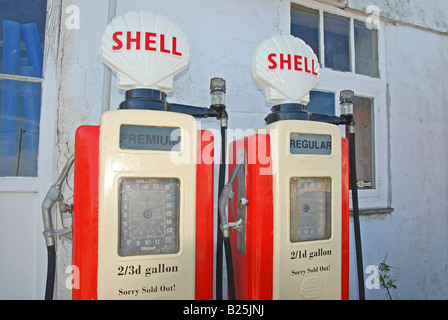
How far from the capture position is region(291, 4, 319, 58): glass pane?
2256 millimetres

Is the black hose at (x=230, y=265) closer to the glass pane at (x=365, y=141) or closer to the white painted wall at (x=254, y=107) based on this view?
the white painted wall at (x=254, y=107)

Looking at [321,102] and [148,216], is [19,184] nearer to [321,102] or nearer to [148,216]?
[148,216]

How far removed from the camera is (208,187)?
1.20 m

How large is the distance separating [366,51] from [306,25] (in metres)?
0.60

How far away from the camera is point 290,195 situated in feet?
4.11

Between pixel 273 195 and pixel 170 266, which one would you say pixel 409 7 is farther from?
pixel 170 266

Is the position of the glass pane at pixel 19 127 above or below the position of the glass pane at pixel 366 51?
below

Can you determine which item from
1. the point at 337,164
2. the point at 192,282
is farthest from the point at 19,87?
the point at 337,164

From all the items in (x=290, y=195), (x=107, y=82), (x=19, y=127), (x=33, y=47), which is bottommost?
(x=290, y=195)

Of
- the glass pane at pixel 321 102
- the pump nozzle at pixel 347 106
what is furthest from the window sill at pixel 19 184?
the glass pane at pixel 321 102

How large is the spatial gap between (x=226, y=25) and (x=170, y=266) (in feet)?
4.80

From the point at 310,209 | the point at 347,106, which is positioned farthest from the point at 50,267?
the point at 347,106

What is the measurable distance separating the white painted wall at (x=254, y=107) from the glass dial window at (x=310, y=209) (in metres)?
0.78

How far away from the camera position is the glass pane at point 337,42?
239 cm
